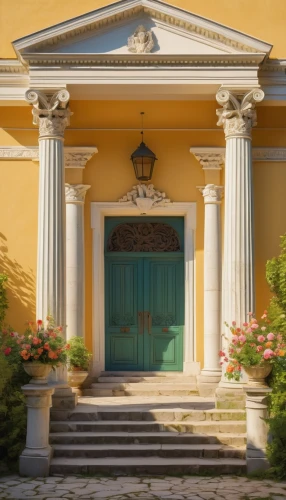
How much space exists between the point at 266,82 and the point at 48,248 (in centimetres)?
367

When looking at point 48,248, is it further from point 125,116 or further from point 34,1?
point 34,1

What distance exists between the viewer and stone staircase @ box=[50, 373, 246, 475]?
865 cm

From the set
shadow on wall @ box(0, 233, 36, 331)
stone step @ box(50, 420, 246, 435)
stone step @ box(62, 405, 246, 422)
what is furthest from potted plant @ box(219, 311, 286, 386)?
shadow on wall @ box(0, 233, 36, 331)

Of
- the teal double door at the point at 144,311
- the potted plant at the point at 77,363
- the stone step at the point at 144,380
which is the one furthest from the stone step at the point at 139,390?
the teal double door at the point at 144,311

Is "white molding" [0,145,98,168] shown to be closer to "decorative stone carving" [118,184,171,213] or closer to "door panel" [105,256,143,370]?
"decorative stone carving" [118,184,171,213]

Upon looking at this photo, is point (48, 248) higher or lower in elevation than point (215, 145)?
lower

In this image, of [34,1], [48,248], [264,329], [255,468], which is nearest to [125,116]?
[34,1]

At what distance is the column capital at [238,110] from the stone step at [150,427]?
370cm

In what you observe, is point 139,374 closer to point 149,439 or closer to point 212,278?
point 212,278

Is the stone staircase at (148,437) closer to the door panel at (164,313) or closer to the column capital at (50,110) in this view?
the door panel at (164,313)

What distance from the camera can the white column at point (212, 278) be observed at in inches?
462

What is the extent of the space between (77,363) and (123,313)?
4.38 feet

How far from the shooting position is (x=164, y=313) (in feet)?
40.3

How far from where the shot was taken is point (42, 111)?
10.3 meters
